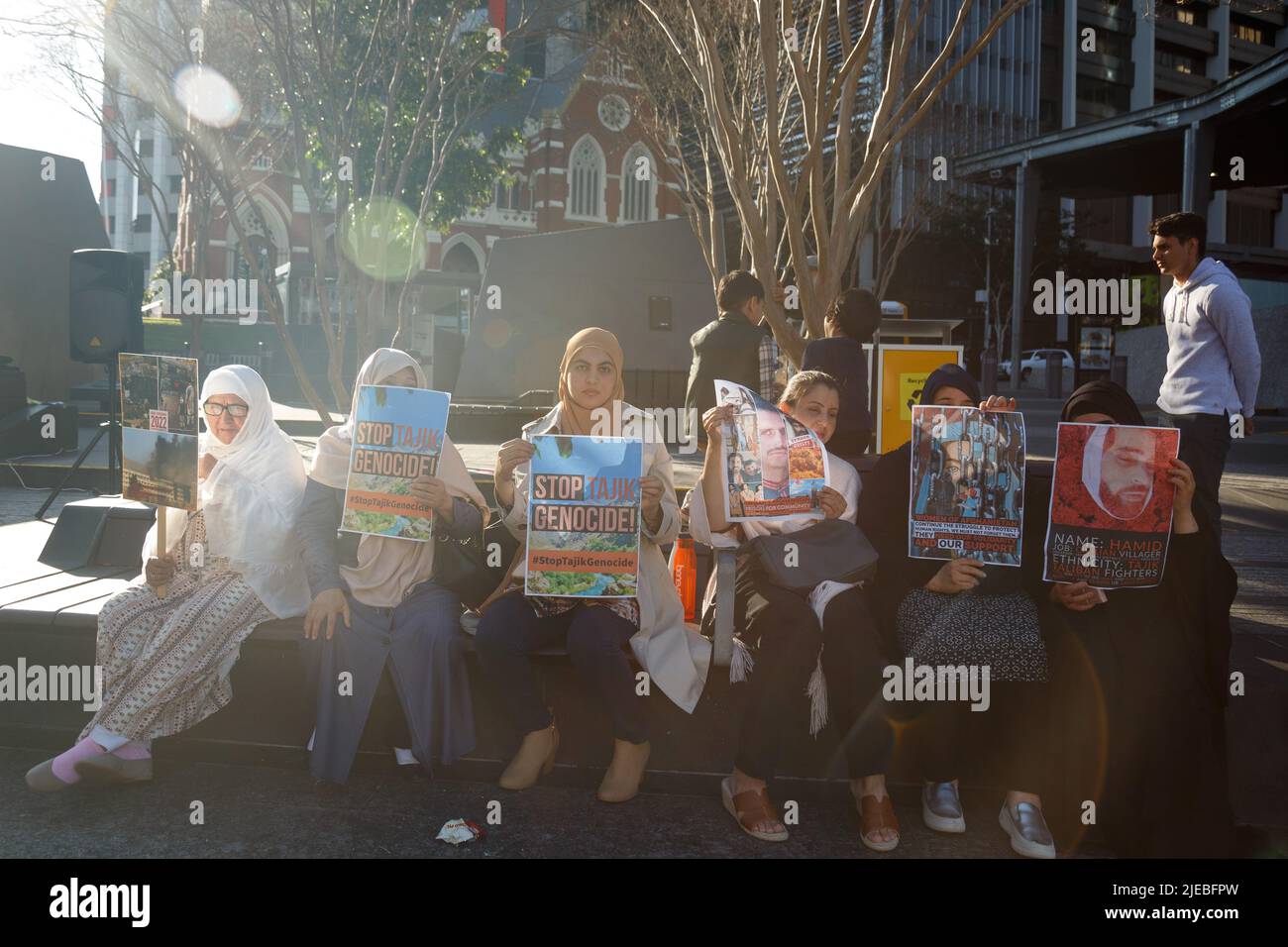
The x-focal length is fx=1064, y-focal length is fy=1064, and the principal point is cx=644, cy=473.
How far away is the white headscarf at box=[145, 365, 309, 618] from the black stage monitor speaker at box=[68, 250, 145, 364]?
635 cm

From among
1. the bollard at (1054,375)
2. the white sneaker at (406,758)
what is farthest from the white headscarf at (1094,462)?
the bollard at (1054,375)

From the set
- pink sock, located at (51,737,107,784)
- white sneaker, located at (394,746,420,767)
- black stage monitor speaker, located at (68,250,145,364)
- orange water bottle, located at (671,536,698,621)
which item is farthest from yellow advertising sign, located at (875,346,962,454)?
black stage monitor speaker, located at (68,250,145,364)

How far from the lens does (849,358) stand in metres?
5.75

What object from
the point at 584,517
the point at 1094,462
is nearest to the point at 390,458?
the point at 584,517

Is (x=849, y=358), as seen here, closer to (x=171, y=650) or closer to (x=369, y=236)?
(x=171, y=650)

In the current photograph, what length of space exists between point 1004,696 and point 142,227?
206 ft

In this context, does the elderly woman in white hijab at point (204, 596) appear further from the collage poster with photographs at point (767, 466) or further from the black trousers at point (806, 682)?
the black trousers at point (806, 682)

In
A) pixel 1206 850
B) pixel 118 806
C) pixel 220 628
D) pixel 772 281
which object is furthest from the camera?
pixel 772 281

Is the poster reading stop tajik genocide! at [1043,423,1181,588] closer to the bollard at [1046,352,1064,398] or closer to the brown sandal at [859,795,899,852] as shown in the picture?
the brown sandal at [859,795,899,852]

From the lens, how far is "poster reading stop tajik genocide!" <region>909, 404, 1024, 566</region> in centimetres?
354

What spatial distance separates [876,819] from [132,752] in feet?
8.47

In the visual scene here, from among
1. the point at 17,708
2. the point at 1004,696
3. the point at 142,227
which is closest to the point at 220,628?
the point at 17,708
